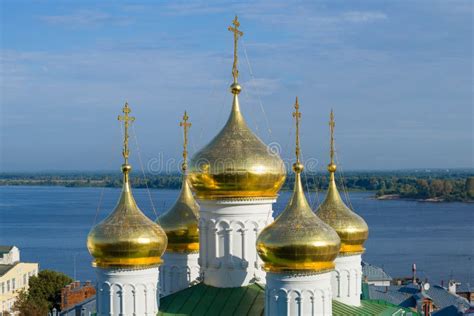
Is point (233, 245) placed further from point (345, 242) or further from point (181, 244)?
point (345, 242)

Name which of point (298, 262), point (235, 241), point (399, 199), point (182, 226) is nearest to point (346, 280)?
point (235, 241)

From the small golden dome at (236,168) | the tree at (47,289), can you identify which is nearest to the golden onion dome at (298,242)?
the small golden dome at (236,168)

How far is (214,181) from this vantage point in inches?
348

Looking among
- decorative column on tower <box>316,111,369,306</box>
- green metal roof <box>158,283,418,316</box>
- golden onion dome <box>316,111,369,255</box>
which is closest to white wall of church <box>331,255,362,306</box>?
decorative column on tower <box>316,111,369,306</box>

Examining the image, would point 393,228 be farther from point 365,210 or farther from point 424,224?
point 365,210

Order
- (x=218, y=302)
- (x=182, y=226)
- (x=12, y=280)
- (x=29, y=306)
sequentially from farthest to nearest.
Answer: (x=12, y=280), (x=29, y=306), (x=182, y=226), (x=218, y=302)

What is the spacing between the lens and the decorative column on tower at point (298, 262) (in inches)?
302

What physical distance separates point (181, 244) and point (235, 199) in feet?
4.70

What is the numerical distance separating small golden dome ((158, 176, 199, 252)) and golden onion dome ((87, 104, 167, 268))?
1.41 metres

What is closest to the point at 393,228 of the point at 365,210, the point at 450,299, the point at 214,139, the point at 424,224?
the point at 424,224

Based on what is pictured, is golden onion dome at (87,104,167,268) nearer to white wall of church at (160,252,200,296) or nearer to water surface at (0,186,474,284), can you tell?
white wall of church at (160,252,200,296)

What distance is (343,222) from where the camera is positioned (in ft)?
32.5

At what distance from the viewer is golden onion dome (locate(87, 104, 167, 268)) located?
26.8 feet

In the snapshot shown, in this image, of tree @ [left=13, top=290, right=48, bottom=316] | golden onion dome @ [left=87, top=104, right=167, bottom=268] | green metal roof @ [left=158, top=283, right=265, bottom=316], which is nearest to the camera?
golden onion dome @ [left=87, top=104, right=167, bottom=268]
